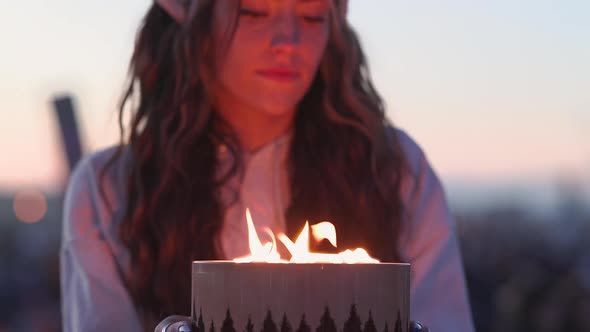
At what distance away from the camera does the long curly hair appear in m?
3.06

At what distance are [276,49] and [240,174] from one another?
0.39 m

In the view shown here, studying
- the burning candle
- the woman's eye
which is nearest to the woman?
the woman's eye

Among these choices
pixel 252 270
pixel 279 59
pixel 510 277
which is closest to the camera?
pixel 252 270

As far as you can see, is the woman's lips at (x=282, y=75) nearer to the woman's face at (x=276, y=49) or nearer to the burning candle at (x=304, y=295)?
the woman's face at (x=276, y=49)

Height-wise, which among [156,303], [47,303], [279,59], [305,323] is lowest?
[47,303]

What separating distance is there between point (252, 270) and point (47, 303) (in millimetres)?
8501

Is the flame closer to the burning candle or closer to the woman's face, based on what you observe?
the burning candle

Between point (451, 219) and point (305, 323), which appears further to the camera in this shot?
point (451, 219)

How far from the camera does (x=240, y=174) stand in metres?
3.21

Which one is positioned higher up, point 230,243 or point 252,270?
point 252,270

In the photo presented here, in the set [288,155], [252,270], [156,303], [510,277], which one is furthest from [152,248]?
[510,277]

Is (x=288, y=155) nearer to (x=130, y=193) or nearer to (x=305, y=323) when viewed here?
(x=130, y=193)

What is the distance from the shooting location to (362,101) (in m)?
3.29

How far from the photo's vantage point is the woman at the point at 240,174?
2.99m
